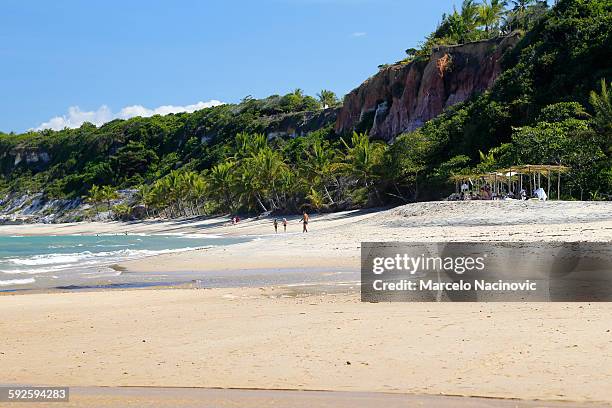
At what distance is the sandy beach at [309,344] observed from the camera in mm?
5621

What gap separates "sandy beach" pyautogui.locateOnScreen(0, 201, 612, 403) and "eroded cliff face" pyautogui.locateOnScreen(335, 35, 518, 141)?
49756 millimetres

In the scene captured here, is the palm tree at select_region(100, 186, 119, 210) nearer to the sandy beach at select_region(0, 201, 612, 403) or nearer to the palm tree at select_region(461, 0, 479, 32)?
the palm tree at select_region(461, 0, 479, 32)

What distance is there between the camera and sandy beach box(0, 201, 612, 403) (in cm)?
562

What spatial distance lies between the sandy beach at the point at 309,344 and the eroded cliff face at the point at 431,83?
4976 centimetres

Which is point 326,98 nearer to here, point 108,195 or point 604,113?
point 108,195

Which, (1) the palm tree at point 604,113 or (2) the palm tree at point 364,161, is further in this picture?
(2) the palm tree at point 364,161

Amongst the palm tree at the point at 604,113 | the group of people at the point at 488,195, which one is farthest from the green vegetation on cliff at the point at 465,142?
the group of people at the point at 488,195

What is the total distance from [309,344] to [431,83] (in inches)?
2216

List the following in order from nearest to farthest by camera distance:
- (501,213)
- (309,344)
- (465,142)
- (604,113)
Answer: (309,344)
(501,213)
(604,113)
(465,142)

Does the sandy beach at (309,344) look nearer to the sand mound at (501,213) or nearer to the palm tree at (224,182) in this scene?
the sand mound at (501,213)

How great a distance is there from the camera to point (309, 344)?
7074mm

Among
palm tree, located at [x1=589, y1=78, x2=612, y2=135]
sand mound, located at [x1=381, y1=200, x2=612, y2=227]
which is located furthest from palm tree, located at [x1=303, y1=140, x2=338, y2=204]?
palm tree, located at [x1=589, y1=78, x2=612, y2=135]

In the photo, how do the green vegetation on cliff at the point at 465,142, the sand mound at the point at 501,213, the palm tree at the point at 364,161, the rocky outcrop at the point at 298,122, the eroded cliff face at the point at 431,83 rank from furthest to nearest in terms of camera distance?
the rocky outcrop at the point at 298,122 < the eroded cliff face at the point at 431,83 < the palm tree at the point at 364,161 < the green vegetation on cliff at the point at 465,142 < the sand mound at the point at 501,213

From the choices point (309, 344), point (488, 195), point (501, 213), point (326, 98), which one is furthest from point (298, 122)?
point (309, 344)
